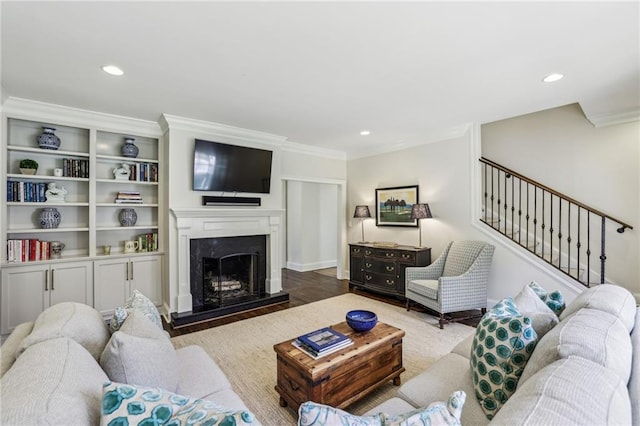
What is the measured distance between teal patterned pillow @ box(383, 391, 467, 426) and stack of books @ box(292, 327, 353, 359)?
1.14 m

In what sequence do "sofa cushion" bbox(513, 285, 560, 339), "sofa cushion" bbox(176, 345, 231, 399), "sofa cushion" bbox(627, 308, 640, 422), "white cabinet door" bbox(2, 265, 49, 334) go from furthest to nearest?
"white cabinet door" bbox(2, 265, 49, 334) → "sofa cushion" bbox(176, 345, 231, 399) → "sofa cushion" bbox(513, 285, 560, 339) → "sofa cushion" bbox(627, 308, 640, 422)

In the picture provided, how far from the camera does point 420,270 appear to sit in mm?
3988

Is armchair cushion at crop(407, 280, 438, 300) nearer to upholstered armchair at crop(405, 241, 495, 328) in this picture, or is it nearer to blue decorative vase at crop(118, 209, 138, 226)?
upholstered armchair at crop(405, 241, 495, 328)

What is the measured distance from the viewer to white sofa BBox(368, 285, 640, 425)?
28.4 inches

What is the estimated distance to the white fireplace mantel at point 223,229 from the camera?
12.2ft

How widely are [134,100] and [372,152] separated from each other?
371 centimetres

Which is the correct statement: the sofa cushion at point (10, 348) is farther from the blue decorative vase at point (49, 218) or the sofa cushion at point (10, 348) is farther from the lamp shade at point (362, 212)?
the lamp shade at point (362, 212)

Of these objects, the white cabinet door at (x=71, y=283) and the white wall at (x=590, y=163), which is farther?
the white wall at (x=590, y=163)

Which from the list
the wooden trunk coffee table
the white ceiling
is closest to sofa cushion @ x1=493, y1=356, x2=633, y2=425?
the wooden trunk coffee table

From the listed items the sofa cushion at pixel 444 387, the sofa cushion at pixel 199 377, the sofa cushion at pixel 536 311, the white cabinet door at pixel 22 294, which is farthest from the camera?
the white cabinet door at pixel 22 294

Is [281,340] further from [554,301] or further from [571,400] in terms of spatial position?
[571,400]

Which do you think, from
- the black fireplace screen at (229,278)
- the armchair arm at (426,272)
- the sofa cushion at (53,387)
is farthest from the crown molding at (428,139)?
the sofa cushion at (53,387)

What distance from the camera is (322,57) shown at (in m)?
2.26

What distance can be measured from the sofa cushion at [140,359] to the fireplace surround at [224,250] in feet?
7.64
